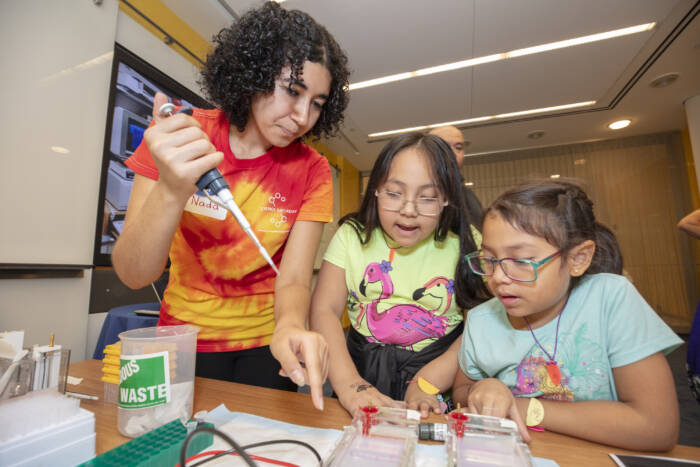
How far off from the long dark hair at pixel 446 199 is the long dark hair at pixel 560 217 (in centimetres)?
14

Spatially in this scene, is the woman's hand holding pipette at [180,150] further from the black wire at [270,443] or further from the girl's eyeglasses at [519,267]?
the girl's eyeglasses at [519,267]

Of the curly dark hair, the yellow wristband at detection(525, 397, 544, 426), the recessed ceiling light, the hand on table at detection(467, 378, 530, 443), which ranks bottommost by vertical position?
the yellow wristband at detection(525, 397, 544, 426)

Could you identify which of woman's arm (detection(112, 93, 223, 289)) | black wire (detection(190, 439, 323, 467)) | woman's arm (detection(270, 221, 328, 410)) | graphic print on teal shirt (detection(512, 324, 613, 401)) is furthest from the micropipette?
graphic print on teal shirt (detection(512, 324, 613, 401))

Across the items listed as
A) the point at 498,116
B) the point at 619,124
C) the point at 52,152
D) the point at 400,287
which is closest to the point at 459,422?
the point at 400,287

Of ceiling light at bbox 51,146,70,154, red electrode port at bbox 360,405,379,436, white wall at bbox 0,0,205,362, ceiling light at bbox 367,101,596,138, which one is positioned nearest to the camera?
red electrode port at bbox 360,405,379,436

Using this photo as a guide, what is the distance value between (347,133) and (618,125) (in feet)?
12.5

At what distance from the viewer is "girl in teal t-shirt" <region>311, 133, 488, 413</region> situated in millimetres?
1076

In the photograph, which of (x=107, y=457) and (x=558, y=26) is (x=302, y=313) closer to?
(x=107, y=457)

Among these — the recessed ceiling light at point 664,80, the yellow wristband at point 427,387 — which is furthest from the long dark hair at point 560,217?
the recessed ceiling light at point 664,80

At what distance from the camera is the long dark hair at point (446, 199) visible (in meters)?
1.11

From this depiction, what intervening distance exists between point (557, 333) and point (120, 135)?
2.33 m

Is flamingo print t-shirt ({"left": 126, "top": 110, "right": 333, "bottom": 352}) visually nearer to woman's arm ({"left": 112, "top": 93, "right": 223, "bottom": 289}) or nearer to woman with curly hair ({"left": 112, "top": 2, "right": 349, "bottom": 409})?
woman with curly hair ({"left": 112, "top": 2, "right": 349, "bottom": 409})

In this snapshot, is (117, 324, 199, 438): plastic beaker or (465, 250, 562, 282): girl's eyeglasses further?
(465, 250, 562, 282): girl's eyeglasses

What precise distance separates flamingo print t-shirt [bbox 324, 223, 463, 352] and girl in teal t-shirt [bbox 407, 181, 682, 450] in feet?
0.33
